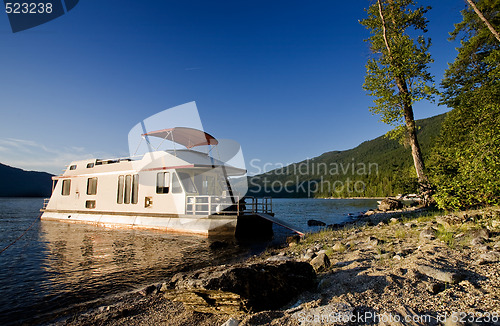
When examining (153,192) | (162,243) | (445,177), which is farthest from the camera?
(153,192)

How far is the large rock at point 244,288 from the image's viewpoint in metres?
4.06

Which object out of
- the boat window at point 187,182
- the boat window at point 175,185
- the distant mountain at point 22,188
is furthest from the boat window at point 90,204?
the distant mountain at point 22,188

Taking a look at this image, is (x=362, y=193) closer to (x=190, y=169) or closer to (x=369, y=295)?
(x=190, y=169)

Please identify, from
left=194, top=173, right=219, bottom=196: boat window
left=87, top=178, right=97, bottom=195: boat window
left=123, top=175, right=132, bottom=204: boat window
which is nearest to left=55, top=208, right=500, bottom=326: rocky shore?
left=194, top=173, right=219, bottom=196: boat window

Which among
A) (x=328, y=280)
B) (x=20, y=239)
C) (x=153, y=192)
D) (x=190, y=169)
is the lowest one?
(x=20, y=239)

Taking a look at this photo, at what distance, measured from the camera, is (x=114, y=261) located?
10.2 m

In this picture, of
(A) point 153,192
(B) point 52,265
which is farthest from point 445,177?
(A) point 153,192

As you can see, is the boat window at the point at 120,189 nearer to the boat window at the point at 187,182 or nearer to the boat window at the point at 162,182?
the boat window at the point at 162,182

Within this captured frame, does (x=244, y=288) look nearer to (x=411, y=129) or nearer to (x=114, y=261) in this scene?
(x=114, y=261)

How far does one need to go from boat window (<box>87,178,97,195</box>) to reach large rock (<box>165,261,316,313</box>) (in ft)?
72.1

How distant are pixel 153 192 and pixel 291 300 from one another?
15.6 metres

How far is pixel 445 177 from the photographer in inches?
350

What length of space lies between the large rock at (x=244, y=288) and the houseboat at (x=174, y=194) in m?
10.0

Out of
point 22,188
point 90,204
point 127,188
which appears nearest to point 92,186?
point 90,204
